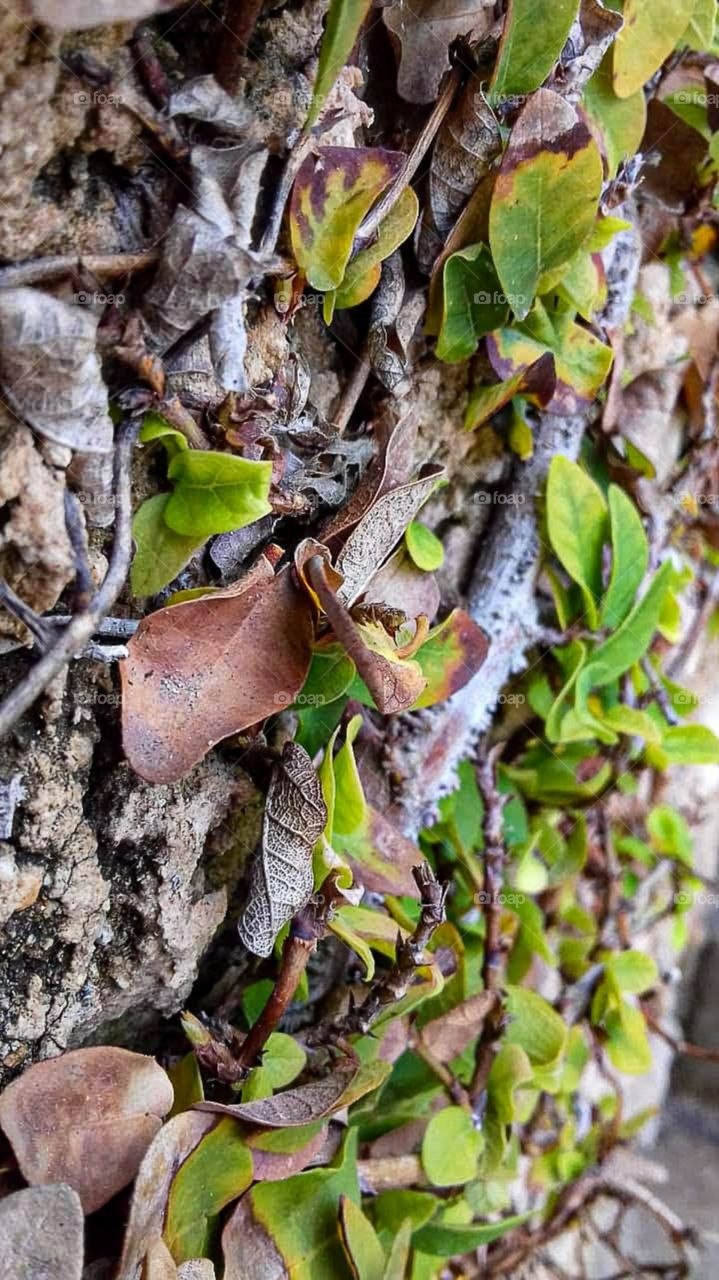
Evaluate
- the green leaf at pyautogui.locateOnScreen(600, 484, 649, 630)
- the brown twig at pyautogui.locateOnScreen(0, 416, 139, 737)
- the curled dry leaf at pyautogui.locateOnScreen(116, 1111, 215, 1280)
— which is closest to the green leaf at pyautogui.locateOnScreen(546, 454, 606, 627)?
the green leaf at pyautogui.locateOnScreen(600, 484, 649, 630)

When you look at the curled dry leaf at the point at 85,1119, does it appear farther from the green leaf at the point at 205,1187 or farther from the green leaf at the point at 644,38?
the green leaf at the point at 644,38

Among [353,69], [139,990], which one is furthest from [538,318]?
[139,990]

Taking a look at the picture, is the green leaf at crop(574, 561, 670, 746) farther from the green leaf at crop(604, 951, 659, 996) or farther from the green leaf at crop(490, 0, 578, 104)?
the green leaf at crop(490, 0, 578, 104)

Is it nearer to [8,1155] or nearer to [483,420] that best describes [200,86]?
[483,420]

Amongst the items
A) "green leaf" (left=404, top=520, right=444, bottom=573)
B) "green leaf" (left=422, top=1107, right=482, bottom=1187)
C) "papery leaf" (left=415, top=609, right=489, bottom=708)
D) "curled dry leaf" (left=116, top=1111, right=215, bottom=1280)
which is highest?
"green leaf" (left=404, top=520, right=444, bottom=573)

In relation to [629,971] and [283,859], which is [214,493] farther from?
[629,971]
